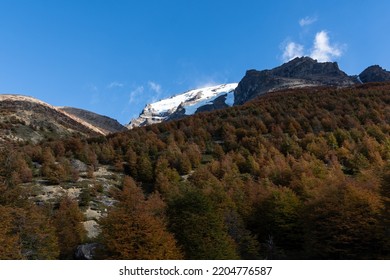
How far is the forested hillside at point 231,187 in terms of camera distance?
35.7m

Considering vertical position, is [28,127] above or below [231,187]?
above

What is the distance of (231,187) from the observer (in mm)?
62562

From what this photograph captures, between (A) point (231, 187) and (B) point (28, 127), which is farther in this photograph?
(B) point (28, 127)

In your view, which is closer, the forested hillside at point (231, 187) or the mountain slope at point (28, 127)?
the forested hillside at point (231, 187)

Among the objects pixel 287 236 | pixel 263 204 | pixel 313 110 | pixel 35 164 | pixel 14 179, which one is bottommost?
pixel 287 236

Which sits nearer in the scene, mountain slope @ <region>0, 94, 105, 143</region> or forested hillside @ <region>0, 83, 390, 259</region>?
forested hillside @ <region>0, 83, 390, 259</region>

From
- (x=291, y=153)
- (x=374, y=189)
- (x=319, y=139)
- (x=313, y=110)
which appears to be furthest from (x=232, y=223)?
(x=313, y=110)

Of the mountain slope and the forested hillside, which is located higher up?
the mountain slope

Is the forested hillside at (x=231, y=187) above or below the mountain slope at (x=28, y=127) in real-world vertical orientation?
below

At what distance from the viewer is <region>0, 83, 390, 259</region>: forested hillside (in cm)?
3572

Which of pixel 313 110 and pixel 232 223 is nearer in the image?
pixel 232 223

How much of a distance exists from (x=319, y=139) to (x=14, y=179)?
64.0 metres

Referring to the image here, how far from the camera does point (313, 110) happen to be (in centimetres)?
11419

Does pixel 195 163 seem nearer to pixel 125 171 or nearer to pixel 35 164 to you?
pixel 125 171
